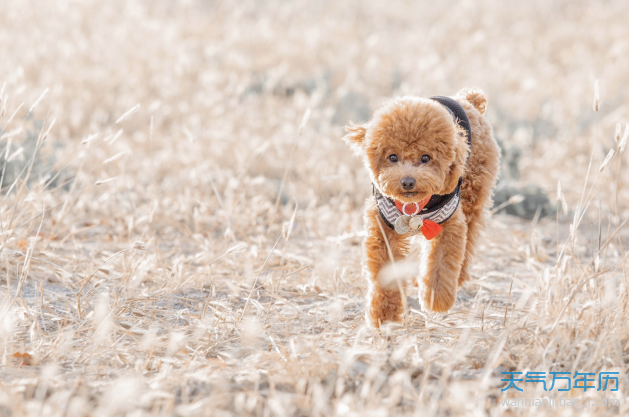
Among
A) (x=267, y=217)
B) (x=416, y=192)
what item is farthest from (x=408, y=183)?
(x=267, y=217)

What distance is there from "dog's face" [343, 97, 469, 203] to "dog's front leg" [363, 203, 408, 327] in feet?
0.87

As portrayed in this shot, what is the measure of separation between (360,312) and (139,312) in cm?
115

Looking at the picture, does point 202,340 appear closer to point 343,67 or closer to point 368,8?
point 343,67

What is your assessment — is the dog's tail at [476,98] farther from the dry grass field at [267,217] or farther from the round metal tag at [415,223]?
the round metal tag at [415,223]

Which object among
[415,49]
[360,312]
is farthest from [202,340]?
[415,49]

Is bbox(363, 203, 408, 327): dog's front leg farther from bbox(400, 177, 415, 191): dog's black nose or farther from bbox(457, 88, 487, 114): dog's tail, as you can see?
bbox(457, 88, 487, 114): dog's tail

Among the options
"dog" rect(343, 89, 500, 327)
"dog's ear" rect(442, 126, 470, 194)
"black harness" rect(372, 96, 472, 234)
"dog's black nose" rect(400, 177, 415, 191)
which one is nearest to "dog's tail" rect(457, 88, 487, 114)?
"dog" rect(343, 89, 500, 327)

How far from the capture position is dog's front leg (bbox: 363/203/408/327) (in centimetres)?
314

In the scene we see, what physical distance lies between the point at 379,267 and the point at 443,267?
0.98 ft

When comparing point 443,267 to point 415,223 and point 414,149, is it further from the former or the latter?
point 414,149

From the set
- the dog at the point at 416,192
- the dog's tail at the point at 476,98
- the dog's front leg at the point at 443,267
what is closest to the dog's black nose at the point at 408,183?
the dog at the point at 416,192

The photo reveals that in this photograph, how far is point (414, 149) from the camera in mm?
2953

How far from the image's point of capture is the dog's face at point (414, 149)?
2.91m

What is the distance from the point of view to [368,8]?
15102 millimetres
